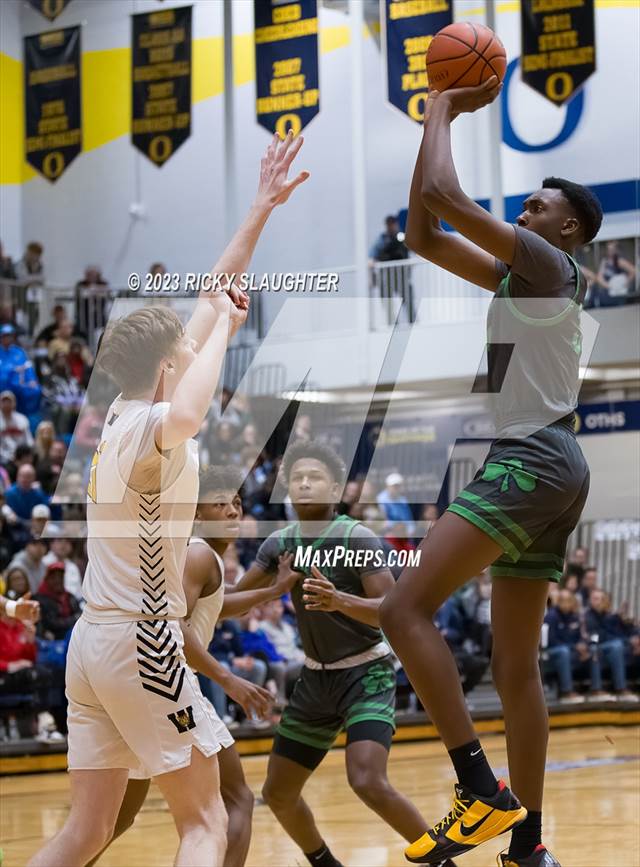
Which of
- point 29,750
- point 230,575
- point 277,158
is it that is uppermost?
point 277,158

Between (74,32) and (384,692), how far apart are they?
11.7 meters

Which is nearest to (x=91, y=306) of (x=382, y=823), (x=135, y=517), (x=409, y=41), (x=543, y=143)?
(x=409, y=41)

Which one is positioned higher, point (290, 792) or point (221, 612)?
point (221, 612)

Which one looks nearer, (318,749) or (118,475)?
(118,475)

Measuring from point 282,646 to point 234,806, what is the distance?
6.31 m

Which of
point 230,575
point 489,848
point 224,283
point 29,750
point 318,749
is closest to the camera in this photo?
point 224,283

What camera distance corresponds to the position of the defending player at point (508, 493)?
11.5ft

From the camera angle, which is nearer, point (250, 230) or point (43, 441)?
point (250, 230)

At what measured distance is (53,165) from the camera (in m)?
15.3

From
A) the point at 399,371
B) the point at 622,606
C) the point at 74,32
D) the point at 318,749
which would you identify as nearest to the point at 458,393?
the point at 399,371

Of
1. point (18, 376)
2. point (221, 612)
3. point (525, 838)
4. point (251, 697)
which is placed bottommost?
point (525, 838)

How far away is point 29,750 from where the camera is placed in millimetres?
9828

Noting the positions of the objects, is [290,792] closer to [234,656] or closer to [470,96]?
[470,96]

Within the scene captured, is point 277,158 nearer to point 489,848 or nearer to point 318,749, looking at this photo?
point 318,749
